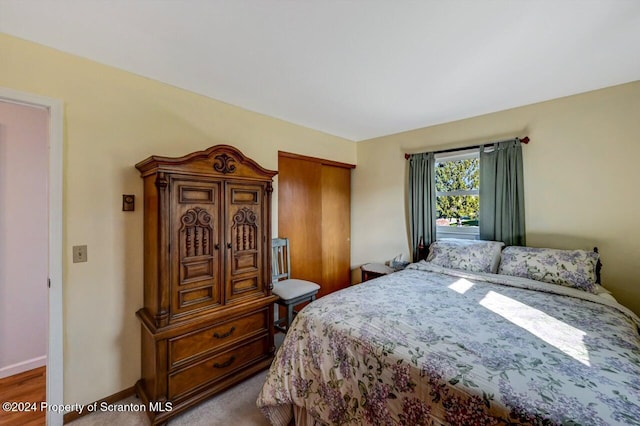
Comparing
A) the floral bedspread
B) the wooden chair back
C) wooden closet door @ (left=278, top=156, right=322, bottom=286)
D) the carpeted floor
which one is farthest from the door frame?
wooden closet door @ (left=278, top=156, right=322, bottom=286)

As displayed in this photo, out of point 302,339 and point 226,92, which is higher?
point 226,92

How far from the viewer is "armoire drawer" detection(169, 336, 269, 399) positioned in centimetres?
176

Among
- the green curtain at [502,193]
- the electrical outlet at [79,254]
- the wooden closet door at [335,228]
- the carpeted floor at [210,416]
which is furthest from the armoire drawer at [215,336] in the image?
the green curtain at [502,193]

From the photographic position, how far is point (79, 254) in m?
1.77

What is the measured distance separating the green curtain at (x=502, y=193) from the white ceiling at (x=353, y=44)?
545mm

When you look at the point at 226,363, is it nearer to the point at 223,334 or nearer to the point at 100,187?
the point at 223,334

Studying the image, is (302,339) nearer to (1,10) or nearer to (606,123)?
(1,10)

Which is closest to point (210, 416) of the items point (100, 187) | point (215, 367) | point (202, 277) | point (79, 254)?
point (215, 367)

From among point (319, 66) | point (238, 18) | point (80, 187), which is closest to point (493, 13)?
point (319, 66)

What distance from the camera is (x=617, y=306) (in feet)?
5.61

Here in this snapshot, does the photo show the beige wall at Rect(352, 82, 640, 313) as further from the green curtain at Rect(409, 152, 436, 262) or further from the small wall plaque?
the small wall plaque

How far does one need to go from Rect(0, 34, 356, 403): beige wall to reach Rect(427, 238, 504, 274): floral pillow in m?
2.75

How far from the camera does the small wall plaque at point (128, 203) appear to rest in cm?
194

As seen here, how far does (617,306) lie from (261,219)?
2578 millimetres
